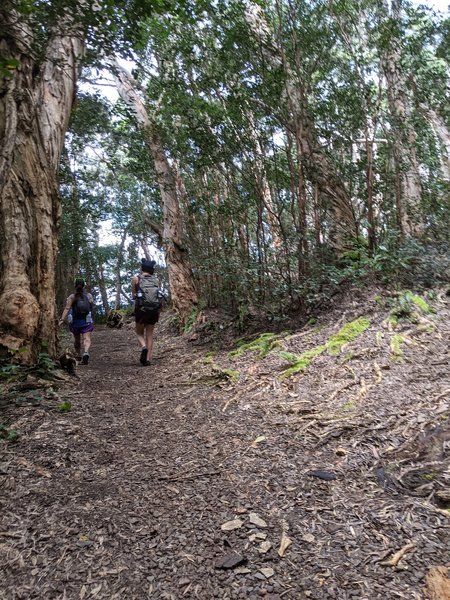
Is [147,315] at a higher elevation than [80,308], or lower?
lower

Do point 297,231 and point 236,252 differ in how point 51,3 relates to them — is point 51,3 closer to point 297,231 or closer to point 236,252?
point 297,231

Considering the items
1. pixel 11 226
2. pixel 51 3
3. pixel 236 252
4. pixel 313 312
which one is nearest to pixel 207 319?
pixel 236 252

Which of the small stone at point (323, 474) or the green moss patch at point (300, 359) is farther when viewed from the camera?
the green moss patch at point (300, 359)

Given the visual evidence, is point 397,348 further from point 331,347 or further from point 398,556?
point 398,556

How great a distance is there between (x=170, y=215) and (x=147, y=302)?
482 centimetres

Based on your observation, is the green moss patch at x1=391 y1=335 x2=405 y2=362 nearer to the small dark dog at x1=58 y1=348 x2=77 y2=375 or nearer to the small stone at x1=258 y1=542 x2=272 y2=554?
the small stone at x1=258 y1=542 x2=272 y2=554

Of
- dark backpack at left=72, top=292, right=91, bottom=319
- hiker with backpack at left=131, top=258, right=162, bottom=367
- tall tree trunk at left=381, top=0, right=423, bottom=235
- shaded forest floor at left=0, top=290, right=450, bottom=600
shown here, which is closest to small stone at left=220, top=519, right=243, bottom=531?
shaded forest floor at left=0, top=290, right=450, bottom=600

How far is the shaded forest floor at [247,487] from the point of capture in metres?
1.72

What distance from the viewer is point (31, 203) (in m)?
5.27

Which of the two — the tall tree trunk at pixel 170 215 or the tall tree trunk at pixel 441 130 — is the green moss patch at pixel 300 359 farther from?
the tall tree trunk at pixel 441 130

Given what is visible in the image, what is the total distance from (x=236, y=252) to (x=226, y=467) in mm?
7364

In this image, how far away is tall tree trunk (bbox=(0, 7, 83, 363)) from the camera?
4680 mm

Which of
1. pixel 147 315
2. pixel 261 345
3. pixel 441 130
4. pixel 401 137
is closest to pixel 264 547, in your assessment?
pixel 261 345

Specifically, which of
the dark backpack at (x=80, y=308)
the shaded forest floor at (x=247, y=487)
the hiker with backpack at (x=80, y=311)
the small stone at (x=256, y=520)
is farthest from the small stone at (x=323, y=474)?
the dark backpack at (x=80, y=308)
